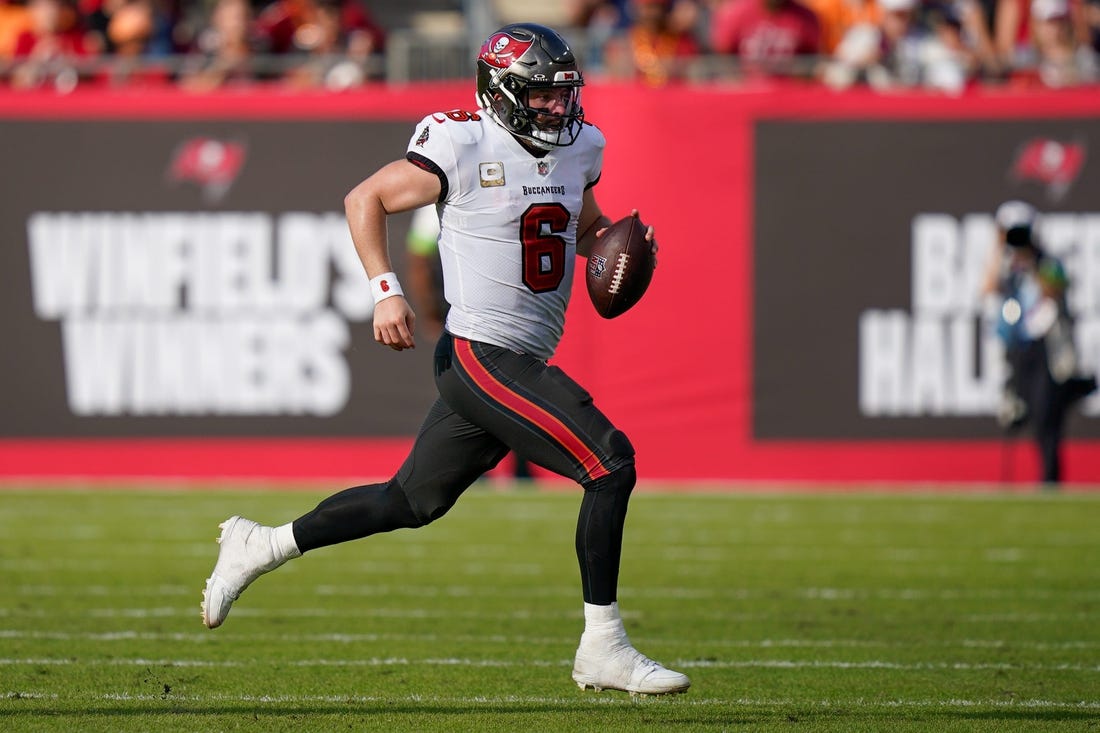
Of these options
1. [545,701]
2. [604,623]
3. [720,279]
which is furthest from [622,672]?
[720,279]

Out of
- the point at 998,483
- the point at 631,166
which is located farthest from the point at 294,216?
the point at 998,483

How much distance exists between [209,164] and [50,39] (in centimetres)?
197

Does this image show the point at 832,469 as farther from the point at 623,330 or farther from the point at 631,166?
the point at 631,166

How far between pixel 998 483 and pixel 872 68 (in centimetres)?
293

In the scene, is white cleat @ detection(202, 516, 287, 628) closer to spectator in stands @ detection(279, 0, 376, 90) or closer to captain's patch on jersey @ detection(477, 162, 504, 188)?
captain's patch on jersey @ detection(477, 162, 504, 188)

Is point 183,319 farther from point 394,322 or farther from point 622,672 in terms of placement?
point 622,672

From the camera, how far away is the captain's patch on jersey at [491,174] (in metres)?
4.97

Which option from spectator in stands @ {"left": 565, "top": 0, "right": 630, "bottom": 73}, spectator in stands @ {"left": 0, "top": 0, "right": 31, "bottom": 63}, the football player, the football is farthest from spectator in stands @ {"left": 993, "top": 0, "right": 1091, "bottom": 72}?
the football player

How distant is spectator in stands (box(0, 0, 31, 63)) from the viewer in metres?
13.0

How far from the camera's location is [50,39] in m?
12.8

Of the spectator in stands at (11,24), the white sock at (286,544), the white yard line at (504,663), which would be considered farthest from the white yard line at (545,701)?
the spectator in stands at (11,24)

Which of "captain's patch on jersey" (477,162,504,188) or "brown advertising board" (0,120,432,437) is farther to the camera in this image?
"brown advertising board" (0,120,432,437)

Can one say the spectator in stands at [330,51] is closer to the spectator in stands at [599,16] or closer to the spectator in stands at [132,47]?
the spectator in stands at [132,47]

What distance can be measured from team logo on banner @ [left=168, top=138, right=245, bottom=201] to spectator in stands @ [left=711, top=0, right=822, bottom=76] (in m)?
3.53
